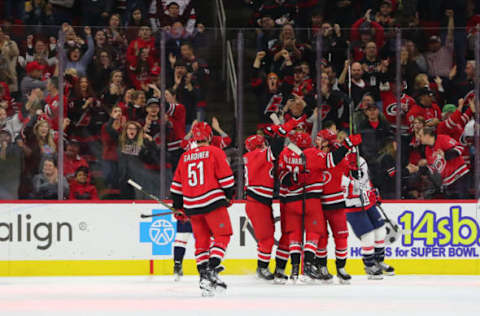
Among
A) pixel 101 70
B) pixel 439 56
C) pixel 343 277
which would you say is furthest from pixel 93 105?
pixel 439 56

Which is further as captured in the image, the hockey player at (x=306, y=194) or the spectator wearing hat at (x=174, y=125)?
the spectator wearing hat at (x=174, y=125)

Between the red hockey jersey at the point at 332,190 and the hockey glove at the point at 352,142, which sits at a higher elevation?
the hockey glove at the point at 352,142

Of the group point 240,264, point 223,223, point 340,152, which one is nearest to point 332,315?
point 223,223

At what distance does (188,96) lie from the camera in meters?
11.3

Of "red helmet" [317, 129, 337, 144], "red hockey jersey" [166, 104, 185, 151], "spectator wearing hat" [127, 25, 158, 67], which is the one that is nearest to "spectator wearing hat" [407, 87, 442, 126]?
"red helmet" [317, 129, 337, 144]

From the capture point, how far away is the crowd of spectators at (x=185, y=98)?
35.8 ft

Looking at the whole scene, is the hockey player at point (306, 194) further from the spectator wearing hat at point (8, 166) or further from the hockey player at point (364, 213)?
the spectator wearing hat at point (8, 166)

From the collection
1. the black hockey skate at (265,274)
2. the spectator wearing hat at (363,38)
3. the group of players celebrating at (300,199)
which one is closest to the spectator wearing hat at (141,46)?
the group of players celebrating at (300,199)

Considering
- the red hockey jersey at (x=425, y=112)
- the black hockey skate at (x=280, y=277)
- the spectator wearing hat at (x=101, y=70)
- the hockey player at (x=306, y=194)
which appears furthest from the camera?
the red hockey jersey at (x=425, y=112)

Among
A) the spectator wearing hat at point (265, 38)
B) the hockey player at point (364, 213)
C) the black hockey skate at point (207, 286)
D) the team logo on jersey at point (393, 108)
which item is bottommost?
the black hockey skate at point (207, 286)

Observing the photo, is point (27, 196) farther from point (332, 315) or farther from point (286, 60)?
point (332, 315)

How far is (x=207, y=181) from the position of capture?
27.6 feet

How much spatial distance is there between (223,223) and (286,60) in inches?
144

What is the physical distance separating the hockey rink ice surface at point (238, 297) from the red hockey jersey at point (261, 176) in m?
0.85
